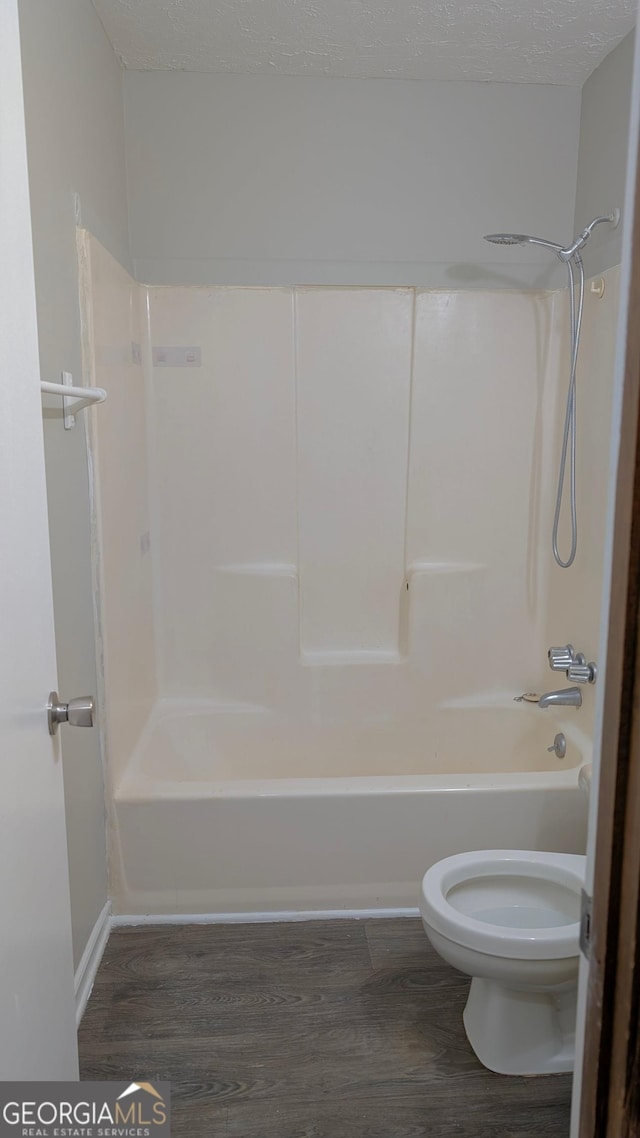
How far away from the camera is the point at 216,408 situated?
A: 9.32 feet

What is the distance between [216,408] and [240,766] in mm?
1294

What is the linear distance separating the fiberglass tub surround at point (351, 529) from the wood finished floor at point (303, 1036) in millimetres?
601

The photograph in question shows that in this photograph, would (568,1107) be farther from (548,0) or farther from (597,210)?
(548,0)

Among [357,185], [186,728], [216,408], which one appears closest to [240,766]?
[186,728]

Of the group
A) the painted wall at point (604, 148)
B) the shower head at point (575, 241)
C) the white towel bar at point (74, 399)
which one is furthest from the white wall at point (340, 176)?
the white towel bar at point (74, 399)

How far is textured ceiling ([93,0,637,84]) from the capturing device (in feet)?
7.16

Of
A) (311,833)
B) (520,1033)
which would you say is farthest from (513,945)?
(311,833)

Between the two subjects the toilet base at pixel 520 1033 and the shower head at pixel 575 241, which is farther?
the shower head at pixel 575 241

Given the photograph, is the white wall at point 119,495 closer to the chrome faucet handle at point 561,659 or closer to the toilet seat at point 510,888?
the toilet seat at point 510,888

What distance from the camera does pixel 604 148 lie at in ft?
8.29

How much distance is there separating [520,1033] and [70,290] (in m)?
2.01

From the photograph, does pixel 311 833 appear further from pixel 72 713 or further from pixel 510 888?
pixel 72 713

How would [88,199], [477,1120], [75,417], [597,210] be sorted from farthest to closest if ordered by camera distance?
[597,210] → [88,199] → [75,417] → [477,1120]

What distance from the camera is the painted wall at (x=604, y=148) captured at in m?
2.38
